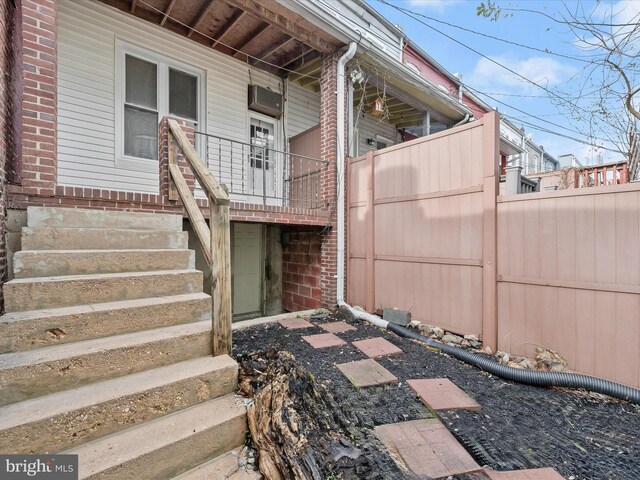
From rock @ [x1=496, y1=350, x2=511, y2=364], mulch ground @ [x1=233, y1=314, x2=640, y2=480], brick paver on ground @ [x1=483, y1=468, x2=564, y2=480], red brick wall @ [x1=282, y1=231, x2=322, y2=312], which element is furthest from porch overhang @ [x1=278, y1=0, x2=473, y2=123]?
brick paver on ground @ [x1=483, y1=468, x2=564, y2=480]

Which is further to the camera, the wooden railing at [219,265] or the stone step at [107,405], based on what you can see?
the wooden railing at [219,265]

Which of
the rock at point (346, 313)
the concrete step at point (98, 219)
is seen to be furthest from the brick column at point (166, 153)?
the rock at point (346, 313)

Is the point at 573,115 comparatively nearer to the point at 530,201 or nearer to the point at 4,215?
the point at 530,201

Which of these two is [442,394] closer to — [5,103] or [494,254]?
[494,254]

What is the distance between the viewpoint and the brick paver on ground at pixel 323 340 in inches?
136

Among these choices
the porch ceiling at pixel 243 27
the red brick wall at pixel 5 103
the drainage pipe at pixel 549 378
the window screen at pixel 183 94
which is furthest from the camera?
the window screen at pixel 183 94

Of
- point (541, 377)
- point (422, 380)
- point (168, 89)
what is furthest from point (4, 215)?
point (541, 377)

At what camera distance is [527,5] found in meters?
3.78

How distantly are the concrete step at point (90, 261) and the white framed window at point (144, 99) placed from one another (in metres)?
2.69

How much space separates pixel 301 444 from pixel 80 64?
5.45 m

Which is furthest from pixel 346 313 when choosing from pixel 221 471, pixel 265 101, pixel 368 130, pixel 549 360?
pixel 368 130

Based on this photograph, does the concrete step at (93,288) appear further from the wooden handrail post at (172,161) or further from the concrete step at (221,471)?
the concrete step at (221,471)

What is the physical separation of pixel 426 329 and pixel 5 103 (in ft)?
16.6

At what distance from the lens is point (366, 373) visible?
2.79m
